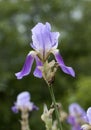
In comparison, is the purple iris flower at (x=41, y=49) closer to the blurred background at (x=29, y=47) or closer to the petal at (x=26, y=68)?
the petal at (x=26, y=68)

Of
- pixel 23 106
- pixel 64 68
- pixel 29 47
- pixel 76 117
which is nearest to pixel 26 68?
pixel 64 68

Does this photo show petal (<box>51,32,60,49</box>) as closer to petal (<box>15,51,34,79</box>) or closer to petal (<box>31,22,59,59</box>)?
petal (<box>31,22,59,59</box>)

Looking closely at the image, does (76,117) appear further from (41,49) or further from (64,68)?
(64,68)

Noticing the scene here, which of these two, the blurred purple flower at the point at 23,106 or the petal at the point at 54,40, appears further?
the blurred purple flower at the point at 23,106

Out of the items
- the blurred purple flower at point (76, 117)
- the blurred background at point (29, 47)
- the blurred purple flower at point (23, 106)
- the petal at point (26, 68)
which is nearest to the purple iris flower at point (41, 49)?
the petal at point (26, 68)

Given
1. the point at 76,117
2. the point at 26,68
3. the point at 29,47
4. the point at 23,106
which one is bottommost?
the point at 29,47

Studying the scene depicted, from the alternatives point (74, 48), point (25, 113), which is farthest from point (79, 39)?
point (25, 113)

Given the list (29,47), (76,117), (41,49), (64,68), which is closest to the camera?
(64,68)

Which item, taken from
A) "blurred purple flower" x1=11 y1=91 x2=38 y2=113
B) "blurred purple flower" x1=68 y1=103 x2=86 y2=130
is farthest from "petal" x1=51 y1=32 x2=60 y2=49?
"blurred purple flower" x1=68 y1=103 x2=86 y2=130
